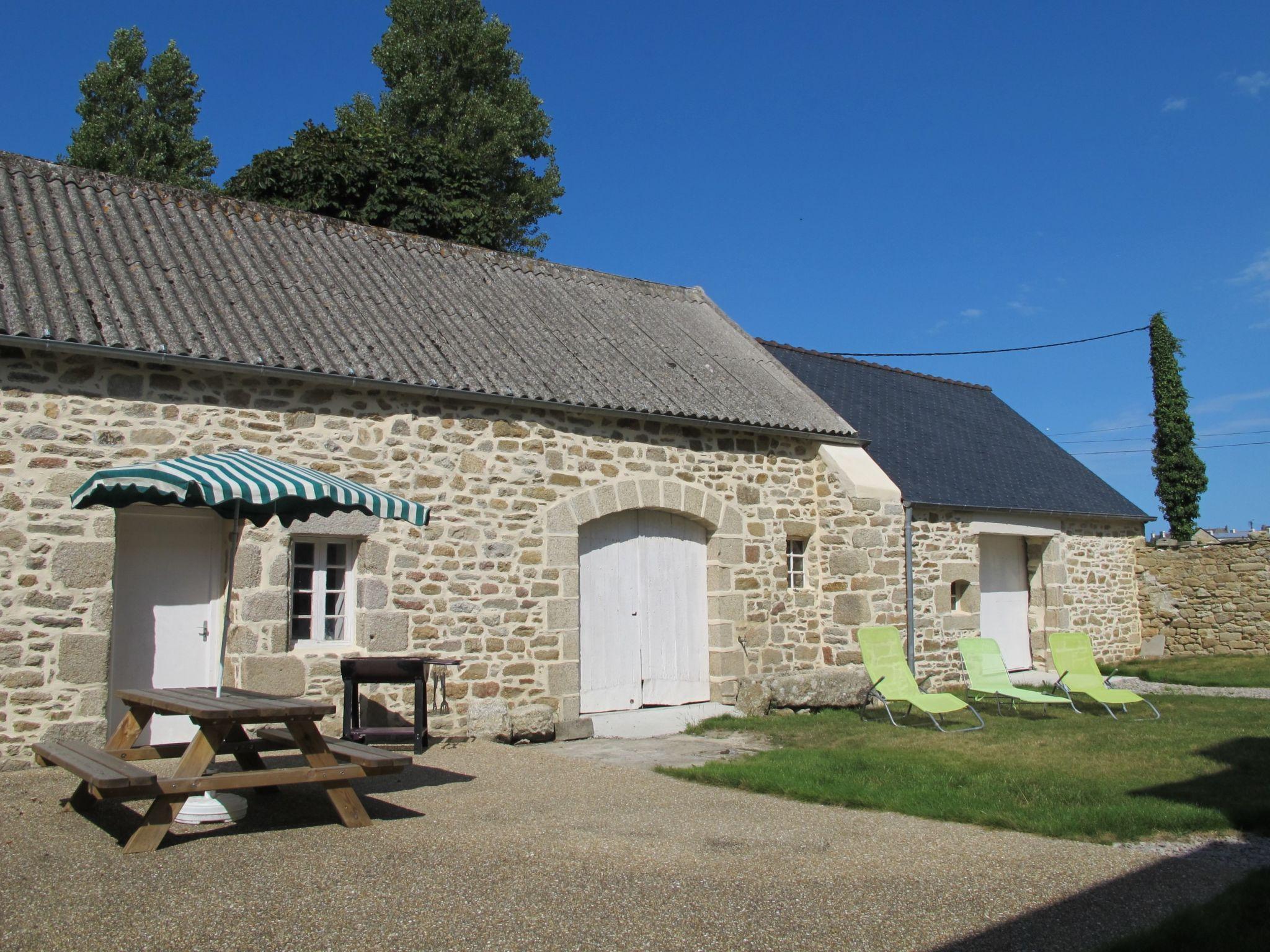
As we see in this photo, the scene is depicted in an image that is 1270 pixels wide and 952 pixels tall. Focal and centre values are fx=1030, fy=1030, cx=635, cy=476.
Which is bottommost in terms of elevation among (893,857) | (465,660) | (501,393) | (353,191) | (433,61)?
(893,857)

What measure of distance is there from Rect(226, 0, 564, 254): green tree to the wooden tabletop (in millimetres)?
11987

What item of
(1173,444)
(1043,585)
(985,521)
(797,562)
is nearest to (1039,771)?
(797,562)

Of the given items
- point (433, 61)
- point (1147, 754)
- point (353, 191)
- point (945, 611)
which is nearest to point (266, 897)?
point (1147, 754)

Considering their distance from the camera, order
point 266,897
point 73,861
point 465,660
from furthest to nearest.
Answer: point 465,660, point 73,861, point 266,897

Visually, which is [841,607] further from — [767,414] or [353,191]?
[353,191]

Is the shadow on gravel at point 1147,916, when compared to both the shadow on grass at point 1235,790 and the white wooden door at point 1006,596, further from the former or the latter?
the white wooden door at point 1006,596

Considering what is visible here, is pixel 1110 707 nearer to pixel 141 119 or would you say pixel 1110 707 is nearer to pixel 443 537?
pixel 443 537

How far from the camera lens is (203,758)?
4.82 meters

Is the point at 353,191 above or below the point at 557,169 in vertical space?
below

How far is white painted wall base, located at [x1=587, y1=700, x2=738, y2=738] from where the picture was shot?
31.0 ft

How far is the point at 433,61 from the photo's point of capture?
71.7 feet

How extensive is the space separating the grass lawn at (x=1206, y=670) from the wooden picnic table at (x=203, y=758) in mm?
11542

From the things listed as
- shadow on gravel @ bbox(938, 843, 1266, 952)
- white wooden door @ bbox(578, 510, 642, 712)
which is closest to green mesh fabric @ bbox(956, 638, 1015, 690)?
white wooden door @ bbox(578, 510, 642, 712)

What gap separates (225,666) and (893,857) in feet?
16.7
